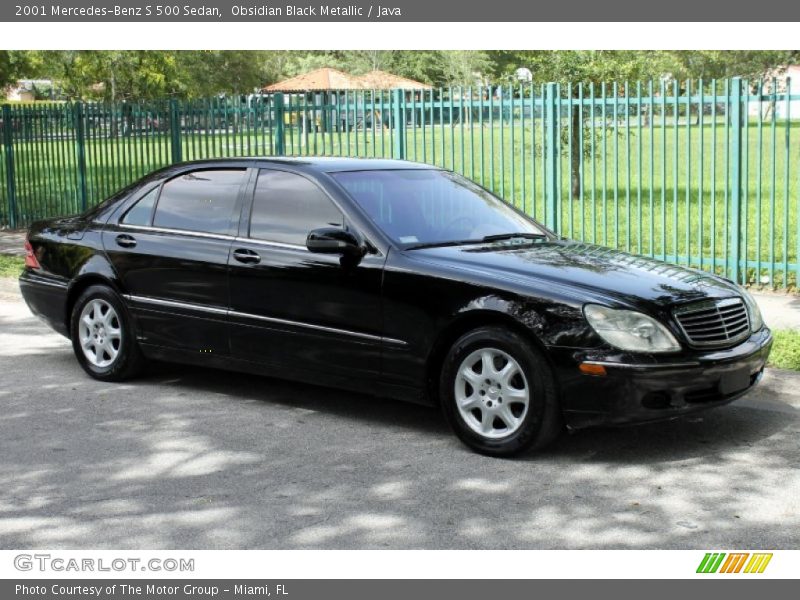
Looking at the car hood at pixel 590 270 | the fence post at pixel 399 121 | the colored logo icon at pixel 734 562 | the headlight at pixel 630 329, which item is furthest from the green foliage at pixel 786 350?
the fence post at pixel 399 121

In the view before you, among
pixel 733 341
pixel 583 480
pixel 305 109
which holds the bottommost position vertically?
pixel 583 480

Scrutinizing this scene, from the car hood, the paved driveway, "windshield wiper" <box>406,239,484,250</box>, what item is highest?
"windshield wiper" <box>406,239,484,250</box>

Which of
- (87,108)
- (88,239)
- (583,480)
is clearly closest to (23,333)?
(88,239)

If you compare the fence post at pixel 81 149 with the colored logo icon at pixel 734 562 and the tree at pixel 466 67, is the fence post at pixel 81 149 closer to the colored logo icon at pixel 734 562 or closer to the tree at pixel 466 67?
the colored logo icon at pixel 734 562

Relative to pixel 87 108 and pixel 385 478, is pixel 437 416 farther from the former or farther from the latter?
pixel 87 108

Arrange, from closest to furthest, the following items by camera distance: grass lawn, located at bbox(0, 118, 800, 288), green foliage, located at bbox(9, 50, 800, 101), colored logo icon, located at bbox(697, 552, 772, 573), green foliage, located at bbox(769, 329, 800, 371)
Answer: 1. colored logo icon, located at bbox(697, 552, 772, 573)
2. green foliage, located at bbox(769, 329, 800, 371)
3. grass lawn, located at bbox(0, 118, 800, 288)
4. green foliage, located at bbox(9, 50, 800, 101)

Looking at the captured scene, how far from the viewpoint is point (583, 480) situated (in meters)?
6.34

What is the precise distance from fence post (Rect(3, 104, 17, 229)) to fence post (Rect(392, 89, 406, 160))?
315 inches

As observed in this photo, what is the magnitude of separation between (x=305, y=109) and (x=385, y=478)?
9.75m

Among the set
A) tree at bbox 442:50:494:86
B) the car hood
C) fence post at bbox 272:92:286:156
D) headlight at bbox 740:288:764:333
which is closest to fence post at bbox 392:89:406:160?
fence post at bbox 272:92:286:156

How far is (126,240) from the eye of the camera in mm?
8602

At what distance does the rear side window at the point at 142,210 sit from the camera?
8.65 meters

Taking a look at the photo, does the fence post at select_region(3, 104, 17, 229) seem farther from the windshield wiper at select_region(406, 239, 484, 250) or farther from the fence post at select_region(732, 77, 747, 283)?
the windshield wiper at select_region(406, 239, 484, 250)

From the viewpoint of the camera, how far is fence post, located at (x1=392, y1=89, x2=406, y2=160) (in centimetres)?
1433
